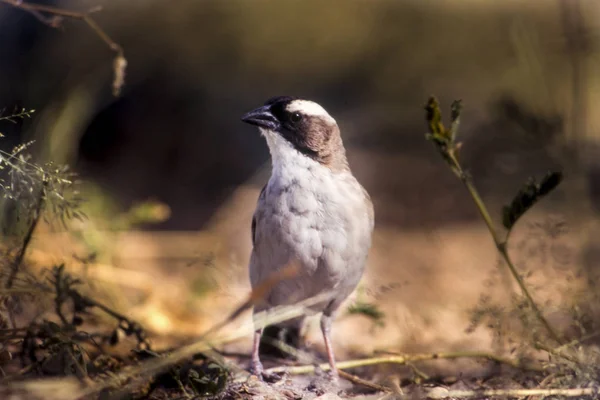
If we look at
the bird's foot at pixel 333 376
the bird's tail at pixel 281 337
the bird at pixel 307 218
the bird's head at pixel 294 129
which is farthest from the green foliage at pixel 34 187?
the bird's tail at pixel 281 337

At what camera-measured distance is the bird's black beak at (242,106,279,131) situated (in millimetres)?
3570

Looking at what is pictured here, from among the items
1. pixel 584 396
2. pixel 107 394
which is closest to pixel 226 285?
pixel 107 394

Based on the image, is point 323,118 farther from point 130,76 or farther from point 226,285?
point 130,76

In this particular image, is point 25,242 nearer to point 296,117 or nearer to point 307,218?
point 307,218

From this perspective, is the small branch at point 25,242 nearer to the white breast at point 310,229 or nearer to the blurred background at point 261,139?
the white breast at point 310,229

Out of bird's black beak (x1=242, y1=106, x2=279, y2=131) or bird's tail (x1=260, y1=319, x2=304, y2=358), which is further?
bird's tail (x1=260, y1=319, x2=304, y2=358)

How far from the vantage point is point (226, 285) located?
4324mm

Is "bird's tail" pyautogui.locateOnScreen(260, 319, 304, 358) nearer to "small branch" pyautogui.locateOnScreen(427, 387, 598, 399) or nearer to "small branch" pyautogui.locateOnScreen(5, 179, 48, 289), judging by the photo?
"small branch" pyautogui.locateOnScreen(427, 387, 598, 399)

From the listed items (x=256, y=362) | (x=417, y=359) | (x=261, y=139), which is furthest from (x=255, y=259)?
(x=261, y=139)

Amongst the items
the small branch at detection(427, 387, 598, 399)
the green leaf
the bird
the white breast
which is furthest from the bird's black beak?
the small branch at detection(427, 387, 598, 399)

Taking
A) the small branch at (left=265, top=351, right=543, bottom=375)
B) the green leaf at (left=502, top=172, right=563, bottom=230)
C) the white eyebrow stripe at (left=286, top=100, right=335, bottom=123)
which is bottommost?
the small branch at (left=265, top=351, right=543, bottom=375)

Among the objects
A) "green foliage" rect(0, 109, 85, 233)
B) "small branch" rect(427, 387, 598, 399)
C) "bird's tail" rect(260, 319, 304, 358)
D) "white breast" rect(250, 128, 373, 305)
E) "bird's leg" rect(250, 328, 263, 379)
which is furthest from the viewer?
"bird's tail" rect(260, 319, 304, 358)

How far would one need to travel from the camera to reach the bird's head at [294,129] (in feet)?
11.8

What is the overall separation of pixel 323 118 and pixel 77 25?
4417 millimetres
